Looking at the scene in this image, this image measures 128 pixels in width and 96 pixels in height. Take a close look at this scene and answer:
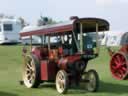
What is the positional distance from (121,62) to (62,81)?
15.2ft

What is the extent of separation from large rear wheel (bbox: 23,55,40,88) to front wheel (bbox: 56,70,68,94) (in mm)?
1032

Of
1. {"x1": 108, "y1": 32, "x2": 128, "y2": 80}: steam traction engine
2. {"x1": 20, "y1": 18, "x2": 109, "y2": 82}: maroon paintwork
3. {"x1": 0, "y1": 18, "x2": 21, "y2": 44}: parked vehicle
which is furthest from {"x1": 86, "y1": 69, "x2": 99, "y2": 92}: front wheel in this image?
{"x1": 0, "y1": 18, "x2": 21, "y2": 44}: parked vehicle

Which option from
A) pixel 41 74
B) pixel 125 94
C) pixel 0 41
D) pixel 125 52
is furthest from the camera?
pixel 0 41

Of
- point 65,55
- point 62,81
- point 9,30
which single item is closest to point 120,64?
point 65,55

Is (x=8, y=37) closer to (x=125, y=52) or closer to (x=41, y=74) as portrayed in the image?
(x=125, y=52)

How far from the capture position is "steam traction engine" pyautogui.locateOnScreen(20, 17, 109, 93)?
1162 centimetres

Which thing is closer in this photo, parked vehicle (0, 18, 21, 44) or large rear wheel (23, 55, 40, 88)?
large rear wheel (23, 55, 40, 88)

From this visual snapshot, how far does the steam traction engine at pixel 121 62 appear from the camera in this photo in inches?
606

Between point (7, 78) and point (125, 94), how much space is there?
5480mm

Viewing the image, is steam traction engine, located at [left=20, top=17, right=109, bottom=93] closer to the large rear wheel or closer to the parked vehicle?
the large rear wheel

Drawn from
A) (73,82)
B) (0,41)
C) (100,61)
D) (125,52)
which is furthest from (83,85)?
(0,41)

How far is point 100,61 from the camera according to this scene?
79.5 feet

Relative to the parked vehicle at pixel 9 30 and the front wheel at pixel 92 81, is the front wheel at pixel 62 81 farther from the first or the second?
the parked vehicle at pixel 9 30

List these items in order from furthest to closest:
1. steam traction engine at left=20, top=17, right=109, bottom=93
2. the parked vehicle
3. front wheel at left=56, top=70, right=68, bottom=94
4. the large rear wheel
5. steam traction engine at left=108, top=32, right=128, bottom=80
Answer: the parked vehicle
steam traction engine at left=108, top=32, right=128, bottom=80
the large rear wheel
steam traction engine at left=20, top=17, right=109, bottom=93
front wheel at left=56, top=70, right=68, bottom=94
